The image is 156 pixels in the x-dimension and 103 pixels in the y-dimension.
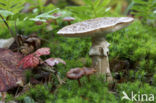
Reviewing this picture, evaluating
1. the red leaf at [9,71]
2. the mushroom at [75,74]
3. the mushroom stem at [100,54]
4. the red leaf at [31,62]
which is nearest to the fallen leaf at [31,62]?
the red leaf at [31,62]

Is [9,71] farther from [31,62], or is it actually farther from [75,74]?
[75,74]

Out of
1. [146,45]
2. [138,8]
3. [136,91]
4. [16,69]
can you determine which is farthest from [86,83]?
[138,8]

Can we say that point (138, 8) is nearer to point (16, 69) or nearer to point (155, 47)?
point (155, 47)

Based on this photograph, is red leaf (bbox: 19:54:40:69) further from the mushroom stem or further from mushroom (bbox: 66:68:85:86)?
the mushroom stem

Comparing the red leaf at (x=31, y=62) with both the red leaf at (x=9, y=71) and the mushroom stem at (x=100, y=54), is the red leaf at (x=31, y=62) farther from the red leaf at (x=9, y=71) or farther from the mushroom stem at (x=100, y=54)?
the mushroom stem at (x=100, y=54)

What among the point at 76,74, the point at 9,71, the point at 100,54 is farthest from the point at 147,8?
the point at 9,71

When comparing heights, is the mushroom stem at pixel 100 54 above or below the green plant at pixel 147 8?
below
